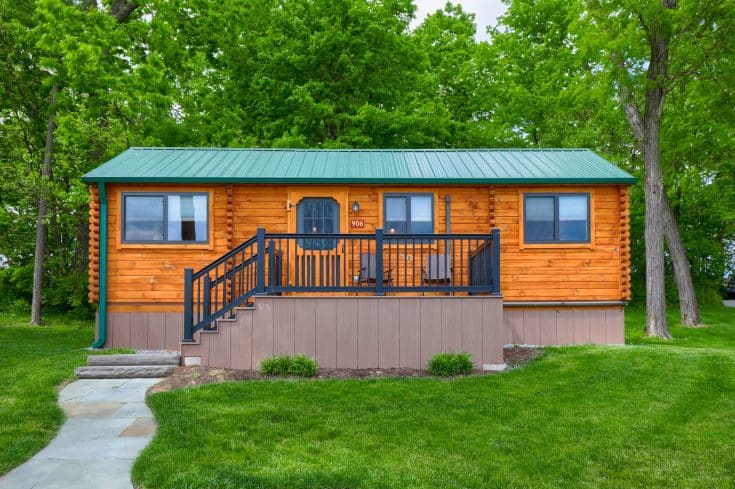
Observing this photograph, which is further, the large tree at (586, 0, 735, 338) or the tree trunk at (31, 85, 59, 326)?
the tree trunk at (31, 85, 59, 326)

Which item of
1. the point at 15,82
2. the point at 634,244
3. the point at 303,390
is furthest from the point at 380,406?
the point at 634,244

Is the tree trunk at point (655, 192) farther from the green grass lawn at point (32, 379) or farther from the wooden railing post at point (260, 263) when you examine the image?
the green grass lawn at point (32, 379)

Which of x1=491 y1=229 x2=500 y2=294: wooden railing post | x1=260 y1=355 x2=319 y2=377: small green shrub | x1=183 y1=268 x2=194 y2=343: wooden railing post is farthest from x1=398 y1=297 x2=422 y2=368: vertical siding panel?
x1=183 y1=268 x2=194 y2=343: wooden railing post

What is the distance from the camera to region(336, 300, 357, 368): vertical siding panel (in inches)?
311

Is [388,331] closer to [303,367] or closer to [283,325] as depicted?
[303,367]

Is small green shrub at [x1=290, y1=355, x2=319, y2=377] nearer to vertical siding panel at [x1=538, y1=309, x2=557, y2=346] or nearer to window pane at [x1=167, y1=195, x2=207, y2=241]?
window pane at [x1=167, y1=195, x2=207, y2=241]

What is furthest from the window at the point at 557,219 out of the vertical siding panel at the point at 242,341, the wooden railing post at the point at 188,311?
the wooden railing post at the point at 188,311

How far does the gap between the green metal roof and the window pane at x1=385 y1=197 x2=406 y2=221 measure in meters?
0.44

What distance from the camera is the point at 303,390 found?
21.6ft

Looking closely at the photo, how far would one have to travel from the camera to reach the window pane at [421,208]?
10250mm

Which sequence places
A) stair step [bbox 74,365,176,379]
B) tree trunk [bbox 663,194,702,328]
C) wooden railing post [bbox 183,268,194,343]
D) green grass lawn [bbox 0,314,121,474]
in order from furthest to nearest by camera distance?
tree trunk [bbox 663,194,702,328], wooden railing post [bbox 183,268,194,343], stair step [bbox 74,365,176,379], green grass lawn [bbox 0,314,121,474]

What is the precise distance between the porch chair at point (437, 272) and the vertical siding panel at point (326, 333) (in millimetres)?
2022

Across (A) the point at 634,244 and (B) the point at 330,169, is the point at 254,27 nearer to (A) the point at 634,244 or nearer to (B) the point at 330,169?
(B) the point at 330,169

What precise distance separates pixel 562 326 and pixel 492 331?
287cm
